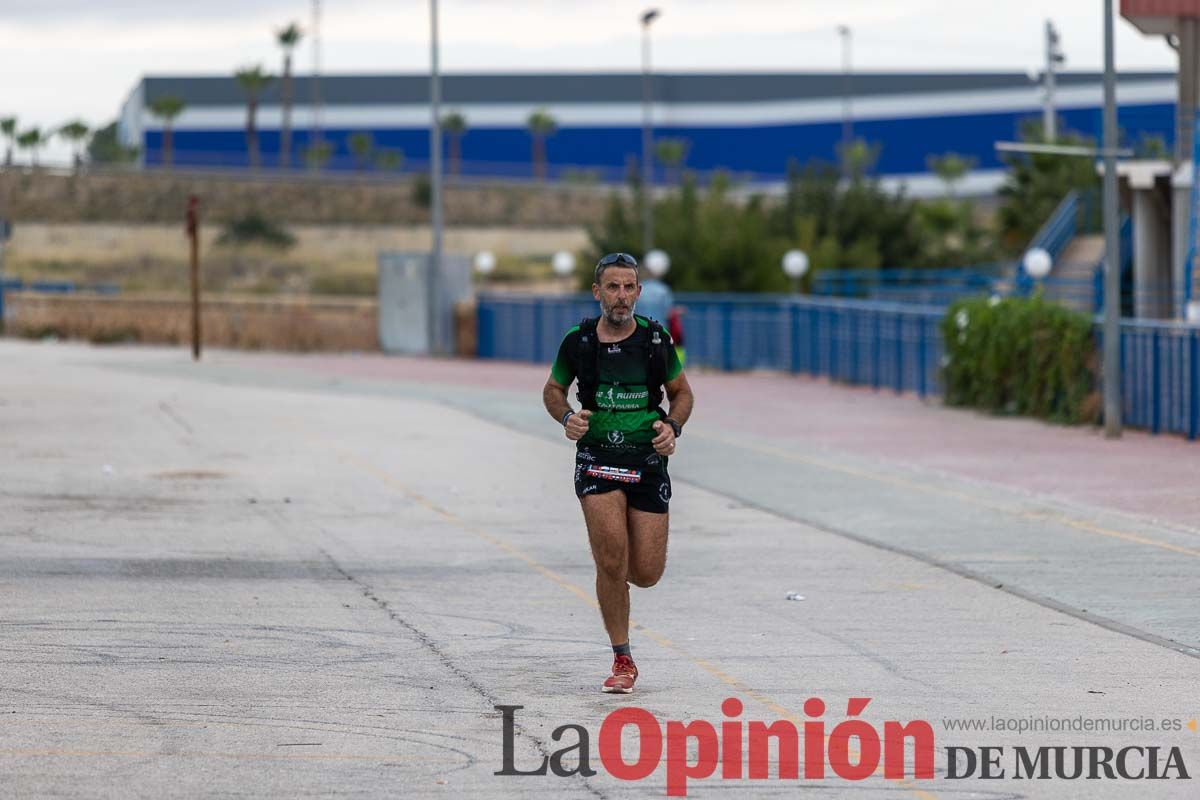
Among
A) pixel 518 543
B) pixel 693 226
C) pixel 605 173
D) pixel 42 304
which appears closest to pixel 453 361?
pixel 693 226

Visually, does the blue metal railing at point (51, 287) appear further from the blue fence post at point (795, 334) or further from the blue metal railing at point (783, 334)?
the blue fence post at point (795, 334)

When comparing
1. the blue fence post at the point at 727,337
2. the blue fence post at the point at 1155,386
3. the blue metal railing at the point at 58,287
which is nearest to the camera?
→ the blue fence post at the point at 1155,386

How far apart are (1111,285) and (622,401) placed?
55.5 ft

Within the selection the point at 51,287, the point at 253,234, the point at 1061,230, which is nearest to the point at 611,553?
the point at 1061,230

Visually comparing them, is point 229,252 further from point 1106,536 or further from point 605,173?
point 1106,536

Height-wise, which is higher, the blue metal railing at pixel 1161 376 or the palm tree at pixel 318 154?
the palm tree at pixel 318 154

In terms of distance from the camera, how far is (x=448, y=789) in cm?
737

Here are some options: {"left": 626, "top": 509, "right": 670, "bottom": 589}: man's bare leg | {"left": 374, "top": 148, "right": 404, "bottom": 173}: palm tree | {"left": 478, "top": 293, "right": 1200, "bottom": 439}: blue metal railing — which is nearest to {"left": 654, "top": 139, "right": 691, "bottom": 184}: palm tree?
{"left": 374, "top": 148, "right": 404, "bottom": 173}: palm tree

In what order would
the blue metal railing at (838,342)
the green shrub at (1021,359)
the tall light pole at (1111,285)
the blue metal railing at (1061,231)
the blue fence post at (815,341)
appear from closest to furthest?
the tall light pole at (1111,285) < the blue metal railing at (838,342) < the green shrub at (1021,359) < the blue fence post at (815,341) < the blue metal railing at (1061,231)

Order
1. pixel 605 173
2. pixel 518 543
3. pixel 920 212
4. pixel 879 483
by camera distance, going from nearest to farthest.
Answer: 1. pixel 518 543
2. pixel 879 483
3. pixel 920 212
4. pixel 605 173

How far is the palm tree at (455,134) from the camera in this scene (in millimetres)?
101562

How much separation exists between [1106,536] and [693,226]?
120ft

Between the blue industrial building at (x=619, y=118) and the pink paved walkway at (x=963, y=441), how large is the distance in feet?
209

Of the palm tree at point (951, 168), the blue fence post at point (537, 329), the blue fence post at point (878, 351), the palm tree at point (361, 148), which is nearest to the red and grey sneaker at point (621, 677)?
the blue fence post at point (878, 351)
